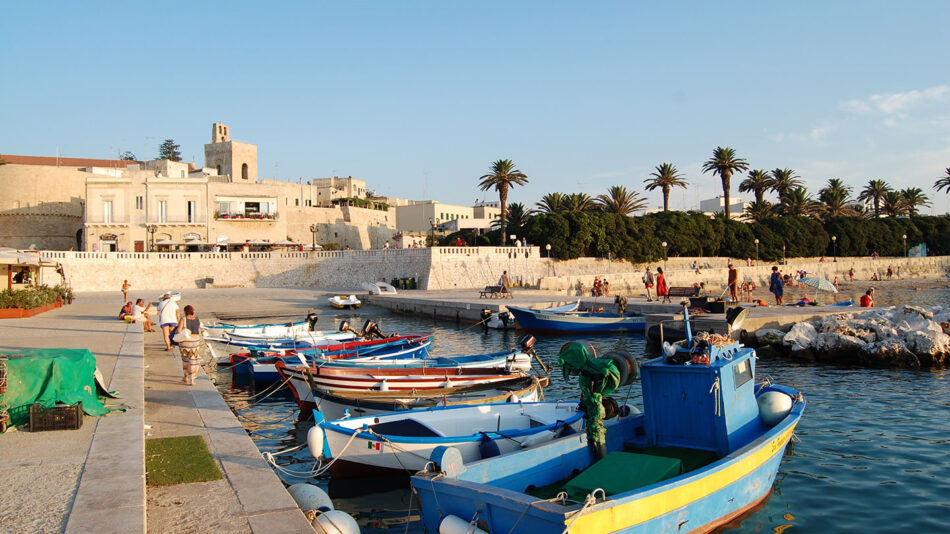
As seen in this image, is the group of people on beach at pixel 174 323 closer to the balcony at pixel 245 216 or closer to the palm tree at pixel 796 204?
the balcony at pixel 245 216

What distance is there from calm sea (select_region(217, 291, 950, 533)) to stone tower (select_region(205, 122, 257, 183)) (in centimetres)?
7026

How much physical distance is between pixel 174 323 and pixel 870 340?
21246 millimetres

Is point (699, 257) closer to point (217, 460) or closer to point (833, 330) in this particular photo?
point (833, 330)

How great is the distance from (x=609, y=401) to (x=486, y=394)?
542 cm

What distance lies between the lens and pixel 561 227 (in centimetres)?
5950

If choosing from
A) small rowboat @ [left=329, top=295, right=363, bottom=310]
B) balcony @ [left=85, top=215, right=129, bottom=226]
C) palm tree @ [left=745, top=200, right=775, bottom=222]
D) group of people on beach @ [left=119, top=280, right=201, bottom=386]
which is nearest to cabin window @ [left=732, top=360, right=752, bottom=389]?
group of people on beach @ [left=119, top=280, right=201, bottom=386]

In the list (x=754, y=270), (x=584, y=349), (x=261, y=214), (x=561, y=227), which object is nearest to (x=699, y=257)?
(x=754, y=270)

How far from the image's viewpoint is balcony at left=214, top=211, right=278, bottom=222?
63341 millimetres

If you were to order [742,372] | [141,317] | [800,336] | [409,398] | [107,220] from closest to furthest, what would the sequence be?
[742,372] → [409,398] → [800,336] → [141,317] → [107,220]

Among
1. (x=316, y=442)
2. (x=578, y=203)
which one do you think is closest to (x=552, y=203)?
(x=578, y=203)

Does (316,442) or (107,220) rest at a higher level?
(107,220)

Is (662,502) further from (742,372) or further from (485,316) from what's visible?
(485,316)

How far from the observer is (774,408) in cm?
1002

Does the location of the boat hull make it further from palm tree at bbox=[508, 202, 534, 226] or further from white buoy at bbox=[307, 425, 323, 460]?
palm tree at bbox=[508, 202, 534, 226]
